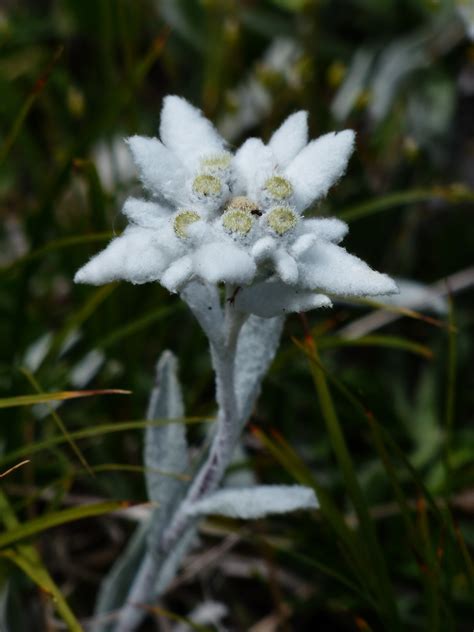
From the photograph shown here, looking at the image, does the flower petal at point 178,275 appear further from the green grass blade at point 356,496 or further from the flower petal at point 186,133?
the green grass blade at point 356,496

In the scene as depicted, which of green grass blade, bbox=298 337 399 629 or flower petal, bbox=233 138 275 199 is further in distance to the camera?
green grass blade, bbox=298 337 399 629

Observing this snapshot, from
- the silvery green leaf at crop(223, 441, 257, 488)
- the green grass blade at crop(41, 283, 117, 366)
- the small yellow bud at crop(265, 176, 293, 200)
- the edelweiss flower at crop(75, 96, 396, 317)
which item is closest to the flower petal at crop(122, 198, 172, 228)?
the edelweiss flower at crop(75, 96, 396, 317)

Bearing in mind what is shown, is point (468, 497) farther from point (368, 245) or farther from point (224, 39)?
point (224, 39)

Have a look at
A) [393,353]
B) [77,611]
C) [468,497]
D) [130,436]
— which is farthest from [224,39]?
[77,611]

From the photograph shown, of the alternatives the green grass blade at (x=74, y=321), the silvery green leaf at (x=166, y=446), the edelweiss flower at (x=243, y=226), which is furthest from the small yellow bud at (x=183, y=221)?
the green grass blade at (x=74, y=321)

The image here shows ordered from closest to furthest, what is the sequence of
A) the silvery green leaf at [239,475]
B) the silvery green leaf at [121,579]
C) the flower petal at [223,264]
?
the flower petal at [223,264] < the silvery green leaf at [121,579] < the silvery green leaf at [239,475]

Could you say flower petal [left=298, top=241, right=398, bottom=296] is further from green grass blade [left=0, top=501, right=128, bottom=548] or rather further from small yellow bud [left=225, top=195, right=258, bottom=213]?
green grass blade [left=0, top=501, right=128, bottom=548]
